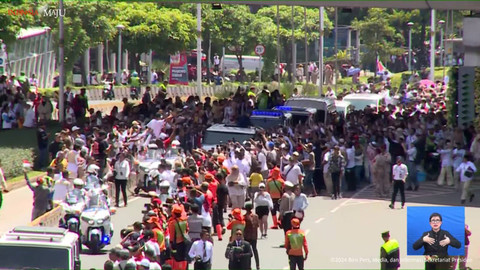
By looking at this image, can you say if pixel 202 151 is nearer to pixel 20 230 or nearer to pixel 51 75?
pixel 20 230

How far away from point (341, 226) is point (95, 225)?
687cm

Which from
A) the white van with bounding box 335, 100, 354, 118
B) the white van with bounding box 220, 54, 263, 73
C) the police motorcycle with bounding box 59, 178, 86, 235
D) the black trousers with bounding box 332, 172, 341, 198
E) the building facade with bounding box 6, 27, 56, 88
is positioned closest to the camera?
the police motorcycle with bounding box 59, 178, 86, 235

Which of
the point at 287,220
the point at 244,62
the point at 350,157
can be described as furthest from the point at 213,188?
the point at 244,62

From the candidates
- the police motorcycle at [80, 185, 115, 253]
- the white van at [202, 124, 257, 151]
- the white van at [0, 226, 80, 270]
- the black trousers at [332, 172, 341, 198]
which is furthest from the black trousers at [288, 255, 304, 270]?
the white van at [202, 124, 257, 151]

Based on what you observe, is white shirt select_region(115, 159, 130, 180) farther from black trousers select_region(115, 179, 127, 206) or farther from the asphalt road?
the asphalt road

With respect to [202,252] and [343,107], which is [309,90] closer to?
[343,107]

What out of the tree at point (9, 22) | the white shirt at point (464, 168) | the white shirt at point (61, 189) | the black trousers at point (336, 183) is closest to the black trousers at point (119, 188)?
the white shirt at point (61, 189)

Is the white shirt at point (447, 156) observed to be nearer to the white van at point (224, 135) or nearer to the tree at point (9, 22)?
the white van at point (224, 135)

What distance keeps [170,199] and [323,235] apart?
608cm

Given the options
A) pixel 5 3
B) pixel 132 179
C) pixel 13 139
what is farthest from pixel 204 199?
pixel 5 3

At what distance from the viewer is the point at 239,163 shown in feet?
97.8

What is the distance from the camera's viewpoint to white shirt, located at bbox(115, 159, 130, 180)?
29.8m

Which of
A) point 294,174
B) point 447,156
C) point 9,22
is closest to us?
point 294,174

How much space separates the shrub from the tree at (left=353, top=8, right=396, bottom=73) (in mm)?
51568
